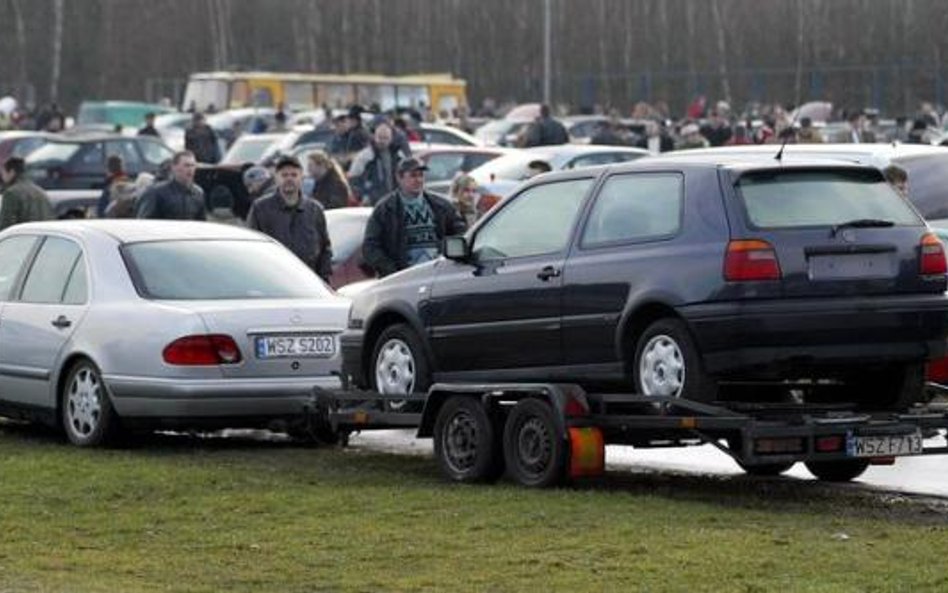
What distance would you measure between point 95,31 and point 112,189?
67.2m

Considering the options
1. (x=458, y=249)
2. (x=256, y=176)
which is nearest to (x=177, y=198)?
(x=256, y=176)

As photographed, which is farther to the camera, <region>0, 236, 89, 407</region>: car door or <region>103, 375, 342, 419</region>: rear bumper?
<region>0, 236, 89, 407</region>: car door

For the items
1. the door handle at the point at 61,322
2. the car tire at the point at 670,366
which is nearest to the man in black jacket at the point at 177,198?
the door handle at the point at 61,322

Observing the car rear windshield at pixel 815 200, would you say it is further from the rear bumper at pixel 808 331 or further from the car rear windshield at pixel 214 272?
the car rear windshield at pixel 214 272

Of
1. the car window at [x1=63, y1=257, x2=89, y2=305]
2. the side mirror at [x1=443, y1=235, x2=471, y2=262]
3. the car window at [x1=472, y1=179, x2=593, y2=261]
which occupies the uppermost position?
the car window at [x1=472, y1=179, x2=593, y2=261]

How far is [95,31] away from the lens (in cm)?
9312

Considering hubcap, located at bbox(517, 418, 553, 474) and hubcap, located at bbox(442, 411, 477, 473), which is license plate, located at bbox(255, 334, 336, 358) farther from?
hubcap, located at bbox(517, 418, 553, 474)

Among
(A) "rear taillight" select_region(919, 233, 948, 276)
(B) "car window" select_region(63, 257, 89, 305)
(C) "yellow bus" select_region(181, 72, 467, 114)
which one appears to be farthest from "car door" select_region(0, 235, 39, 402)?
(C) "yellow bus" select_region(181, 72, 467, 114)

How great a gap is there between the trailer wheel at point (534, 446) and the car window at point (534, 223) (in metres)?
0.91

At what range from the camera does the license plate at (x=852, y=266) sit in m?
13.0

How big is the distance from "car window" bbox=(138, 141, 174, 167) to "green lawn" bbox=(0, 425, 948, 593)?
2680cm

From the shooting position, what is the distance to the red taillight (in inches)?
618

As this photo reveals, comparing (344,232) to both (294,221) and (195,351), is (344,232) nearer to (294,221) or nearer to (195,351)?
(294,221)

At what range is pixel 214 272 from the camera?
1656cm
